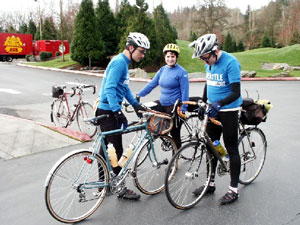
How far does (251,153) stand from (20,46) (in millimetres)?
34968

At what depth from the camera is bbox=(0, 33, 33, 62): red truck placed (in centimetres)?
3325

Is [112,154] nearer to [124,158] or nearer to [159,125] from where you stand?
[124,158]

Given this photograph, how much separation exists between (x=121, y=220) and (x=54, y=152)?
8.83 feet

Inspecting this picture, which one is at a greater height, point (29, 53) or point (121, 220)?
point (29, 53)

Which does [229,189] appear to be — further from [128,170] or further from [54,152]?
[54,152]

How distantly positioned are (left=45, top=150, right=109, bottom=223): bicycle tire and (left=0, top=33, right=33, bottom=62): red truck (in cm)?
3352

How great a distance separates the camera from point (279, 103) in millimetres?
10750

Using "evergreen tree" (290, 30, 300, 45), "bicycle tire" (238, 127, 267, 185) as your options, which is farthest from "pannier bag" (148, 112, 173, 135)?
"evergreen tree" (290, 30, 300, 45)

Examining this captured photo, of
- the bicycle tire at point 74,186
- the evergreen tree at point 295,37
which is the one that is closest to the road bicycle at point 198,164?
the bicycle tire at point 74,186

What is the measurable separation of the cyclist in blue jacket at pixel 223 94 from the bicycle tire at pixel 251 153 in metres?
0.44

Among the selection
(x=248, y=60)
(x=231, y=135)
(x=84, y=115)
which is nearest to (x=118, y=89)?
(x=231, y=135)

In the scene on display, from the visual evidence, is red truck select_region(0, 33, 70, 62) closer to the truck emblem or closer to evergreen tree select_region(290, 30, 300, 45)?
the truck emblem

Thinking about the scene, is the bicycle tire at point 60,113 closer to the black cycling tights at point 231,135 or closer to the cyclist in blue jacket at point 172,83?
the cyclist in blue jacket at point 172,83

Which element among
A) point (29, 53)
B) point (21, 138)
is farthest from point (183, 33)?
point (21, 138)
